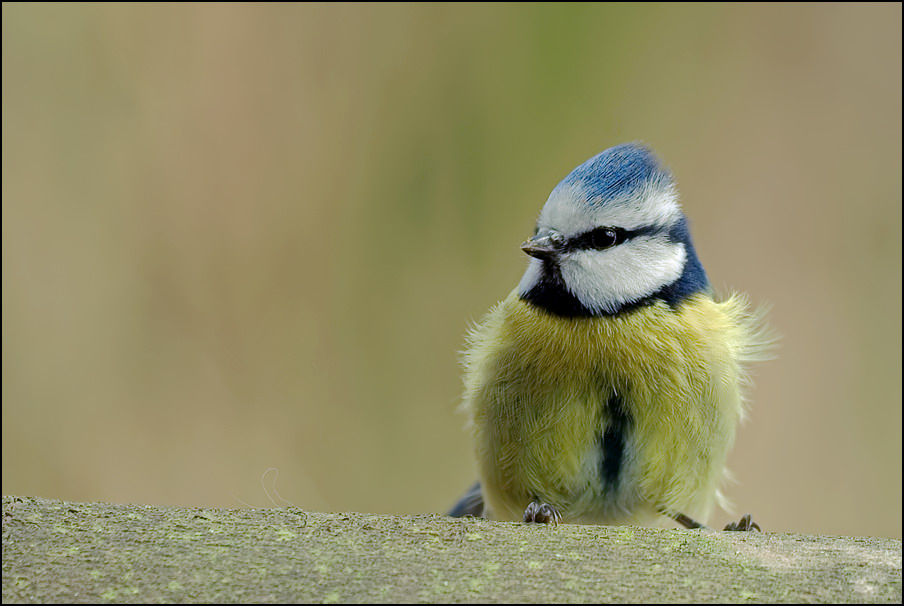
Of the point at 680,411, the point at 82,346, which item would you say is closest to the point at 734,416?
the point at 680,411

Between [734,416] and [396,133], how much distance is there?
5.76 feet

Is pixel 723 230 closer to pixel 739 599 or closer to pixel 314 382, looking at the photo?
pixel 314 382

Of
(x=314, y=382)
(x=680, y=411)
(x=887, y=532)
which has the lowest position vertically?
(x=887, y=532)

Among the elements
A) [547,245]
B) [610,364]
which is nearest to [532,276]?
[547,245]

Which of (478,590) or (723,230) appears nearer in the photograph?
(478,590)

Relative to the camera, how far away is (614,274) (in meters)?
2.17

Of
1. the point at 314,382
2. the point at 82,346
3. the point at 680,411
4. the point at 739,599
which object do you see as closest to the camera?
the point at 739,599

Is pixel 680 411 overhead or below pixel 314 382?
overhead

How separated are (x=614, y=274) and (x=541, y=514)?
53 cm

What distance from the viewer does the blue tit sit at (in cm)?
213

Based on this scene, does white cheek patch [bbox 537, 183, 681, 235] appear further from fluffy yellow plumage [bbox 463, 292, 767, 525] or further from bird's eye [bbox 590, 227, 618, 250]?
fluffy yellow plumage [bbox 463, 292, 767, 525]

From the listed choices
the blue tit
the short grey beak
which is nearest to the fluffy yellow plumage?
the blue tit

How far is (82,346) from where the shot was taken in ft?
10.8

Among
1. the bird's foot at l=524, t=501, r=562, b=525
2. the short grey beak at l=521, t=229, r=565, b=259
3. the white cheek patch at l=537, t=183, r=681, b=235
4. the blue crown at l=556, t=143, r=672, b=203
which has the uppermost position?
the blue crown at l=556, t=143, r=672, b=203
